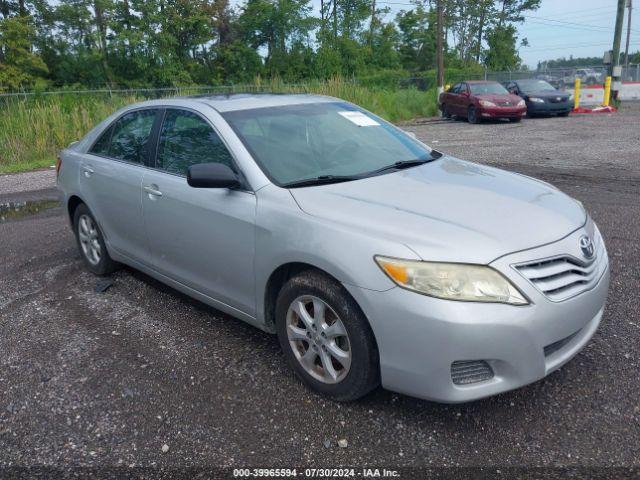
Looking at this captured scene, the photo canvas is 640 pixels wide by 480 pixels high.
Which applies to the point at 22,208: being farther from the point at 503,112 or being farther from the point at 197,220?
the point at 503,112

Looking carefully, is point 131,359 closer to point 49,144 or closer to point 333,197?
point 333,197

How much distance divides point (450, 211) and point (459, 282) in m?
0.52

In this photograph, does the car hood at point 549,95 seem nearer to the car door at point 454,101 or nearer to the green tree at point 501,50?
the car door at point 454,101

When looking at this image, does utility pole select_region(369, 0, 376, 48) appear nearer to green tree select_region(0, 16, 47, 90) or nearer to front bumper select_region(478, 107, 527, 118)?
green tree select_region(0, 16, 47, 90)

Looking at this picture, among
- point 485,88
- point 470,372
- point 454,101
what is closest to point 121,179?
point 470,372

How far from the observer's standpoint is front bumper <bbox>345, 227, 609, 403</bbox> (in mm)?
2465

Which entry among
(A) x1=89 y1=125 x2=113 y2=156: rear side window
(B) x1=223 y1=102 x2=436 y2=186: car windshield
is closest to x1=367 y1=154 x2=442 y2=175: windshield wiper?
(B) x1=223 y1=102 x2=436 y2=186: car windshield

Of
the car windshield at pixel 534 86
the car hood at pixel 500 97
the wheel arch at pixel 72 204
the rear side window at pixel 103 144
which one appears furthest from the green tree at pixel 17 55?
the rear side window at pixel 103 144

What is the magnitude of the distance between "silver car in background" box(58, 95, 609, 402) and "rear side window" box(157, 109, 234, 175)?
0.04 feet

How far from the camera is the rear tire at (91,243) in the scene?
4900 mm

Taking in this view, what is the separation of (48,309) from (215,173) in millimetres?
2108

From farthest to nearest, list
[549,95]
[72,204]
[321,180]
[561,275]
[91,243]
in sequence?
1. [549,95]
2. [72,204]
3. [91,243]
4. [321,180]
5. [561,275]

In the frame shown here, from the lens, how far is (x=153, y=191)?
3965 millimetres

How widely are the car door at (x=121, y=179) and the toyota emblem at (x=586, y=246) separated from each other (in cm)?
285
